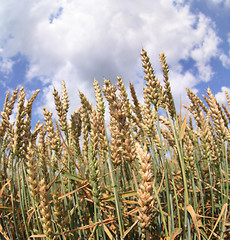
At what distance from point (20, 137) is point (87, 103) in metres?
0.77

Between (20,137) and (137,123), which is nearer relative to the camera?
(20,137)

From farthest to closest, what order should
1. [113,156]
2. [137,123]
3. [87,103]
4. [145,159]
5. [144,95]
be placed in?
[137,123] → [144,95] → [87,103] → [113,156] → [145,159]

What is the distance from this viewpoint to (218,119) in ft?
7.54

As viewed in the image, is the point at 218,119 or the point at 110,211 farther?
the point at 218,119

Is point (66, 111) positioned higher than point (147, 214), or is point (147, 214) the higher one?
point (66, 111)

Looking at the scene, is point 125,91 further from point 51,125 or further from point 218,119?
Result: point 218,119


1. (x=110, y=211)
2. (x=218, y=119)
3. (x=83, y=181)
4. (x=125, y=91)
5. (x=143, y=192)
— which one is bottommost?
(x=110, y=211)

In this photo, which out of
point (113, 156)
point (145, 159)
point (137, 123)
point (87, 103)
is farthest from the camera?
point (137, 123)

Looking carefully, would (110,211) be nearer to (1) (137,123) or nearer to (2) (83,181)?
(2) (83,181)

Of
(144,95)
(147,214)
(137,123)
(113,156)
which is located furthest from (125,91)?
(147,214)

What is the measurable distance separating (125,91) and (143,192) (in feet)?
4.38

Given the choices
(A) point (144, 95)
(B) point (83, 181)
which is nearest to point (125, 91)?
(A) point (144, 95)

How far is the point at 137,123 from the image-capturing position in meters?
2.75

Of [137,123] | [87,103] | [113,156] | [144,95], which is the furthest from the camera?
[137,123]
